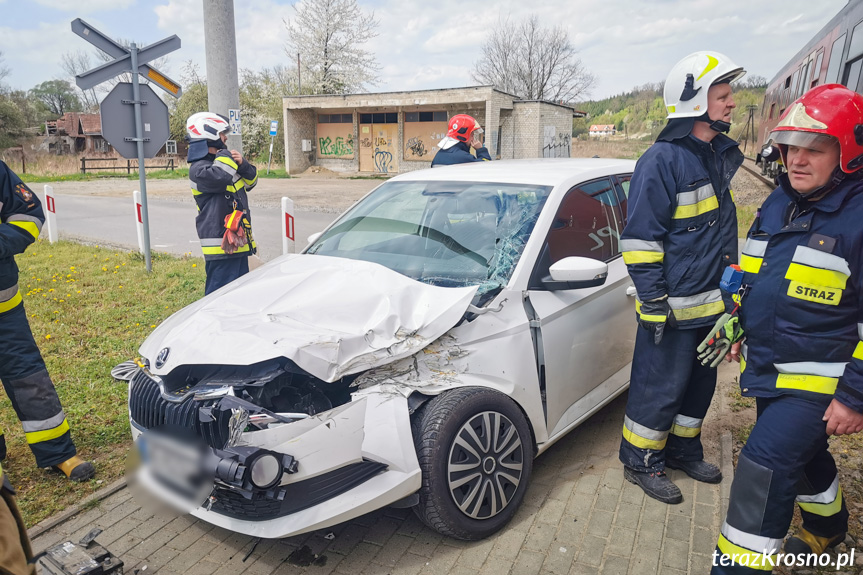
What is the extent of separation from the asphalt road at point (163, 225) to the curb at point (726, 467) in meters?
7.27

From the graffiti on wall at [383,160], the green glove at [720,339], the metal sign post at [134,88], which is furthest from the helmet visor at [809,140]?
the graffiti on wall at [383,160]

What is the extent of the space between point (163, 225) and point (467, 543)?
12786 mm

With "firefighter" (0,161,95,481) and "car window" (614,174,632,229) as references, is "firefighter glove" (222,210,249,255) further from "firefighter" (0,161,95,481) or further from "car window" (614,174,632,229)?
"car window" (614,174,632,229)

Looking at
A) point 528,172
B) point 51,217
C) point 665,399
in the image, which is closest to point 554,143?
point 51,217

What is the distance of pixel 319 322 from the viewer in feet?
9.21

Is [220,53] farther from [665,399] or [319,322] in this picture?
[665,399]

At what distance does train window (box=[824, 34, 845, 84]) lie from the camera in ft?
36.4

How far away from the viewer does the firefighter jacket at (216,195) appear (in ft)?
16.8

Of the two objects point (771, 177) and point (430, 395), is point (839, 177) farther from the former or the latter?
point (771, 177)

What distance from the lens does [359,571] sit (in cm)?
A: 267

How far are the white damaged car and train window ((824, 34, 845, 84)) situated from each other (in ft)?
34.2

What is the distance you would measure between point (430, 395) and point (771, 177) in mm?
20447

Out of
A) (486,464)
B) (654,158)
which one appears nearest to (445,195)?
(654,158)

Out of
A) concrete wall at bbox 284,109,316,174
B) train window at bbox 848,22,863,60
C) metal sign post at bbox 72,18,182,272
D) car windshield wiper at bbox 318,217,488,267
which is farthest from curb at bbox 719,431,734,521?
concrete wall at bbox 284,109,316,174
